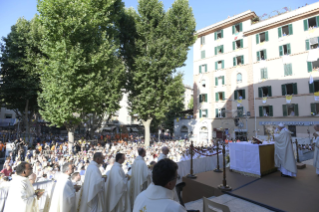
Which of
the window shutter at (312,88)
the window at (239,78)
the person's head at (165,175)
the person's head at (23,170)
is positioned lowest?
the person's head at (23,170)

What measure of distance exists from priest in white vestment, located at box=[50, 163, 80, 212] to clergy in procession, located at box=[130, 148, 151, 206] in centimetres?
187

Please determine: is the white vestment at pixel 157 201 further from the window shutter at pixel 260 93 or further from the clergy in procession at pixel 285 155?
the window shutter at pixel 260 93

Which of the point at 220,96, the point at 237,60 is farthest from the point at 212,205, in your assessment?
the point at 237,60

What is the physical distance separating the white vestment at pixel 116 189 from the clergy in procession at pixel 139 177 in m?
0.65

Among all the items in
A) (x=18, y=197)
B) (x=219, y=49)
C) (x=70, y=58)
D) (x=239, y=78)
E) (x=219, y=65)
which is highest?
(x=219, y=49)

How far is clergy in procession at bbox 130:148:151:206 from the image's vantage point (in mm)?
5234

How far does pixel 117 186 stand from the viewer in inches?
180

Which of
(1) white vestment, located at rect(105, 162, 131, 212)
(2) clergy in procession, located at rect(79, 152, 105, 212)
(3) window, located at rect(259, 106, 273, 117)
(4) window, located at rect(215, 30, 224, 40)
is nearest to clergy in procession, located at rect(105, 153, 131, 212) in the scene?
(1) white vestment, located at rect(105, 162, 131, 212)

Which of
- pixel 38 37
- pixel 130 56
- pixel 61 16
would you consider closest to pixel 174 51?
pixel 130 56

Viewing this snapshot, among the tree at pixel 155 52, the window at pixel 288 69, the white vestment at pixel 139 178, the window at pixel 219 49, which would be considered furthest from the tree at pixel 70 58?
the window at pixel 288 69

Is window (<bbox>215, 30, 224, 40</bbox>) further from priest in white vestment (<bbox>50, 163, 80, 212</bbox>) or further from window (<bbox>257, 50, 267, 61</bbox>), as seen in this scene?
priest in white vestment (<bbox>50, 163, 80, 212</bbox>)

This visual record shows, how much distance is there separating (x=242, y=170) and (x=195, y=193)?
2135mm

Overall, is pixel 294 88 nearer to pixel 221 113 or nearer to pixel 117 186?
pixel 221 113

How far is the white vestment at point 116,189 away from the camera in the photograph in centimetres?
456
